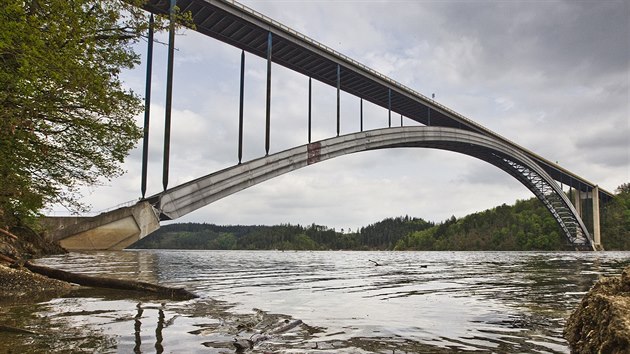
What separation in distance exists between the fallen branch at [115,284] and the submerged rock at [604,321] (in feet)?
22.0

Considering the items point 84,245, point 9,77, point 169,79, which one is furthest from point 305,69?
point 9,77

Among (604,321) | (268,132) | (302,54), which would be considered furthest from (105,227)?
(604,321)

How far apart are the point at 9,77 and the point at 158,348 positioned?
26.9ft

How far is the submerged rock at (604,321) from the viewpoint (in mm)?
3682

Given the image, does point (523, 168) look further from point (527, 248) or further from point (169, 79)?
point (169, 79)

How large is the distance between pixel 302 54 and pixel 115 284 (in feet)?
126

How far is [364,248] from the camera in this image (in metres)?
186

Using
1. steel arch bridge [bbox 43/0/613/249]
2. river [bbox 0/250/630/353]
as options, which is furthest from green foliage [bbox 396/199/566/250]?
river [bbox 0/250/630/353]

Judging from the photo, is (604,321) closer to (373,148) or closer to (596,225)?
(373,148)

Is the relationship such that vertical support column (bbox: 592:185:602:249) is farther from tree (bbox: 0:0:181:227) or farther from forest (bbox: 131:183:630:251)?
tree (bbox: 0:0:181:227)

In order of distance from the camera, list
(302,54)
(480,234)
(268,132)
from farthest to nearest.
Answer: (480,234) → (302,54) → (268,132)

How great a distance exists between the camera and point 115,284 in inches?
387

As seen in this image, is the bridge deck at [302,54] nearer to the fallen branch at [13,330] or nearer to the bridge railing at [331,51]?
the bridge railing at [331,51]

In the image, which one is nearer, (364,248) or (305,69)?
(305,69)
